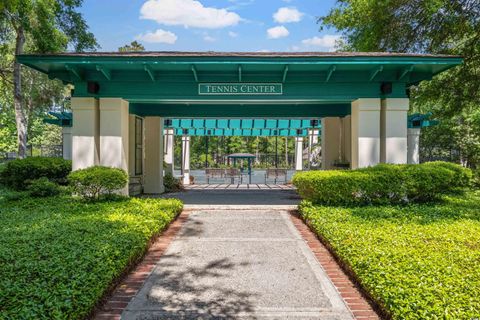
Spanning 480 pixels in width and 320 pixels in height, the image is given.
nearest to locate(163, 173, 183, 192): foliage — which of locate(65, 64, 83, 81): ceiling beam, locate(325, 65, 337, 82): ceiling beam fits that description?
locate(65, 64, 83, 81): ceiling beam

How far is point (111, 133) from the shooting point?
947 cm

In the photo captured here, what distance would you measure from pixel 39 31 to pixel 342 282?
14.2 metres

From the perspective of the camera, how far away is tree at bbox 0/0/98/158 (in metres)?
12.8

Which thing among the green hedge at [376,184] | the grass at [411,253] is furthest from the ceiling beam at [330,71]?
the grass at [411,253]

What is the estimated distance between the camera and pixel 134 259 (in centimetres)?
492

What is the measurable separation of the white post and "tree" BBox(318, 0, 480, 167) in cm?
1052

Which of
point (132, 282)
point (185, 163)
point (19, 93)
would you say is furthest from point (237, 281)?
point (185, 163)

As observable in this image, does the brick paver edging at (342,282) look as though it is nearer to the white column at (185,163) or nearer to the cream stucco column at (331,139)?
the cream stucco column at (331,139)

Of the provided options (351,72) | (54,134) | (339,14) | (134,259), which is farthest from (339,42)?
(54,134)

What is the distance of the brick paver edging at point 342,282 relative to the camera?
11.8 ft

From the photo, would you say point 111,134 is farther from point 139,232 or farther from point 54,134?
point 54,134

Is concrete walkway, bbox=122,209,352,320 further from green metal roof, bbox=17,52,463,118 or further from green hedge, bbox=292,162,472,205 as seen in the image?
green metal roof, bbox=17,52,463,118

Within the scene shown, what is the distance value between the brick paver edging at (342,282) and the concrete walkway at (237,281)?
0.10 meters

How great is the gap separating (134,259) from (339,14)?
15716 mm
